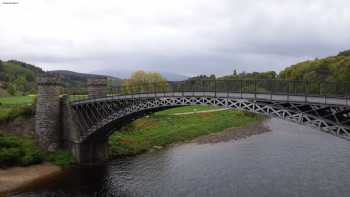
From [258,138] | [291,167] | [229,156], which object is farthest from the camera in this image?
[258,138]

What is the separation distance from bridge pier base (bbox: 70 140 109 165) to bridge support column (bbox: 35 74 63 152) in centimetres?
288

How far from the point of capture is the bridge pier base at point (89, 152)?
40.9 m

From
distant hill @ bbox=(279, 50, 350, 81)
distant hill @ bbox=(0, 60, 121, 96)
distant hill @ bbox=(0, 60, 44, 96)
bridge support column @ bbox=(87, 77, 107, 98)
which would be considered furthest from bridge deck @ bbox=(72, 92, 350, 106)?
distant hill @ bbox=(279, 50, 350, 81)

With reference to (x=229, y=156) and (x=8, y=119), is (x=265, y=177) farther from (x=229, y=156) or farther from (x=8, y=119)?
(x=8, y=119)

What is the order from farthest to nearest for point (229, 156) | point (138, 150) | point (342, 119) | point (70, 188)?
point (138, 150), point (229, 156), point (70, 188), point (342, 119)

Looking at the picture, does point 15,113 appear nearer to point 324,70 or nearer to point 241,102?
point 241,102

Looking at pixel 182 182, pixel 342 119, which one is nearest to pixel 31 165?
pixel 182 182

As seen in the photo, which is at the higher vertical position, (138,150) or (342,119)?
(342,119)

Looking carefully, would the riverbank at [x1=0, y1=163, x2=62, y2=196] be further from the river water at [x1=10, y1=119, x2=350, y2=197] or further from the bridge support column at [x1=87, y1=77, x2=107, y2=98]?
the bridge support column at [x1=87, y1=77, x2=107, y2=98]

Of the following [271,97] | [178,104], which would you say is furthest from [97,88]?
[271,97]

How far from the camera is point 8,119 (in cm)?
4306

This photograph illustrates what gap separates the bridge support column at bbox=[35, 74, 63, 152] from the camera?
41406 mm

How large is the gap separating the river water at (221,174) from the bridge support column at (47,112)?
6.29 meters

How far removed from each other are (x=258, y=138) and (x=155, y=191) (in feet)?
95.6
